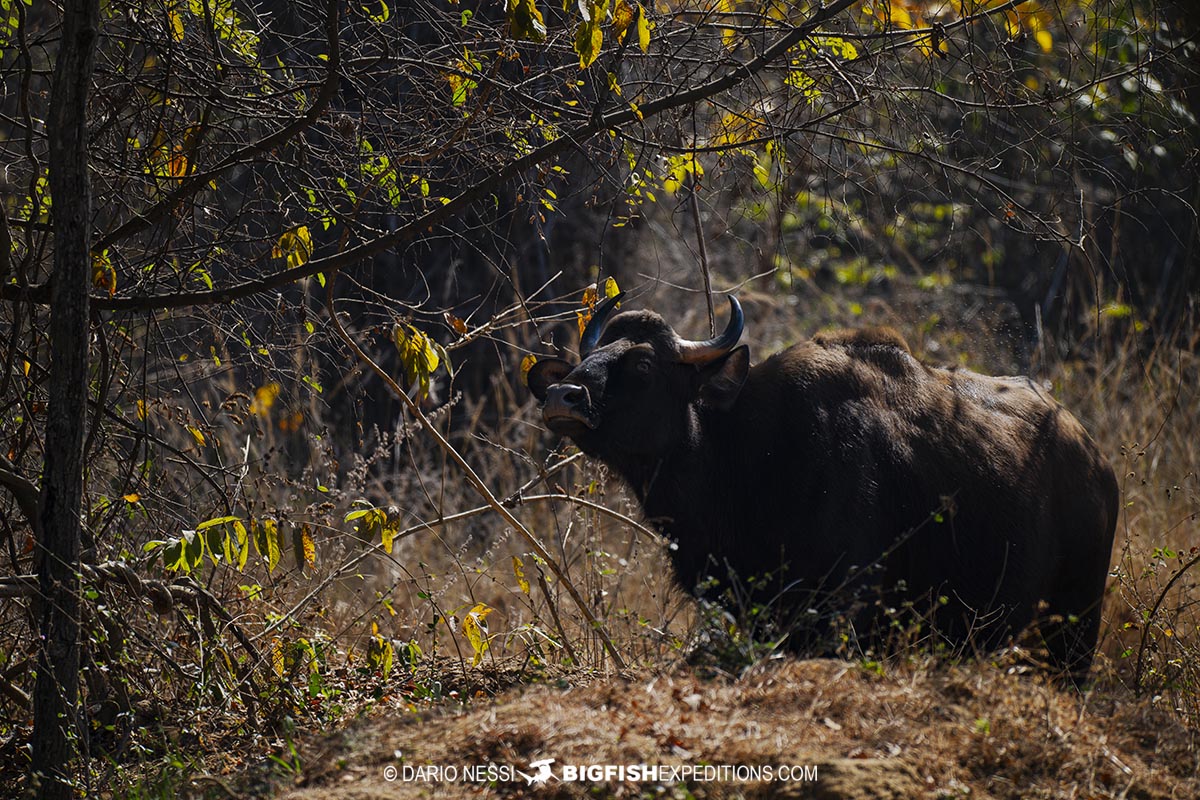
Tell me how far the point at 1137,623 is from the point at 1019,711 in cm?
301

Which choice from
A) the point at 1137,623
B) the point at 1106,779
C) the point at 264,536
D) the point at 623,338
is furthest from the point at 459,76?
the point at 1137,623

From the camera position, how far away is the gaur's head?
6.26 m

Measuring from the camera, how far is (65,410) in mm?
4488

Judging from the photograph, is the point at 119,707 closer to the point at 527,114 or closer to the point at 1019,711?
the point at 527,114

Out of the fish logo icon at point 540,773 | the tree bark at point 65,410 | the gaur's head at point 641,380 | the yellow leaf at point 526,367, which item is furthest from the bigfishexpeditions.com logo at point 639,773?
the yellow leaf at point 526,367

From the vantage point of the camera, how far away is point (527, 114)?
239 inches

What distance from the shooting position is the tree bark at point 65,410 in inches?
173

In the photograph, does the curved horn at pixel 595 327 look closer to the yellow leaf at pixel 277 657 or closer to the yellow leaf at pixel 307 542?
the yellow leaf at pixel 307 542

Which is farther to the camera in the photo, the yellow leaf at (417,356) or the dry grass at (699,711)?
the yellow leaf at (417,356)

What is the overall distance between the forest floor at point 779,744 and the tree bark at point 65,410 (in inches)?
32.3

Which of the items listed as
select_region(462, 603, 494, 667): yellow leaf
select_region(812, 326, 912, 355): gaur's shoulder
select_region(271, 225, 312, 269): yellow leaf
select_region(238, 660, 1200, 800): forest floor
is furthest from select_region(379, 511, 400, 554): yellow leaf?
select_region(812, 326, 912, 355): gaur's shoulder

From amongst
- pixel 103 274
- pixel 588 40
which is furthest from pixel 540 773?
pixel 103 274

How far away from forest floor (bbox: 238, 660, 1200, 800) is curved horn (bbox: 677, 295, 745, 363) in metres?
2.20

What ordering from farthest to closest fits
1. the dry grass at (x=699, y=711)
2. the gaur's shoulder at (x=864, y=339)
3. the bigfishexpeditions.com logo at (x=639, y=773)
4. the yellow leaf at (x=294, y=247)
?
1. the gaur's shoulder at (x=864, y=339)
2. the yellow leaf at (x=294, y=247)
3. the dry grass at (x=699, y=711)
4. the bigfishexpeditions.com logo at (x=639, y=773)
